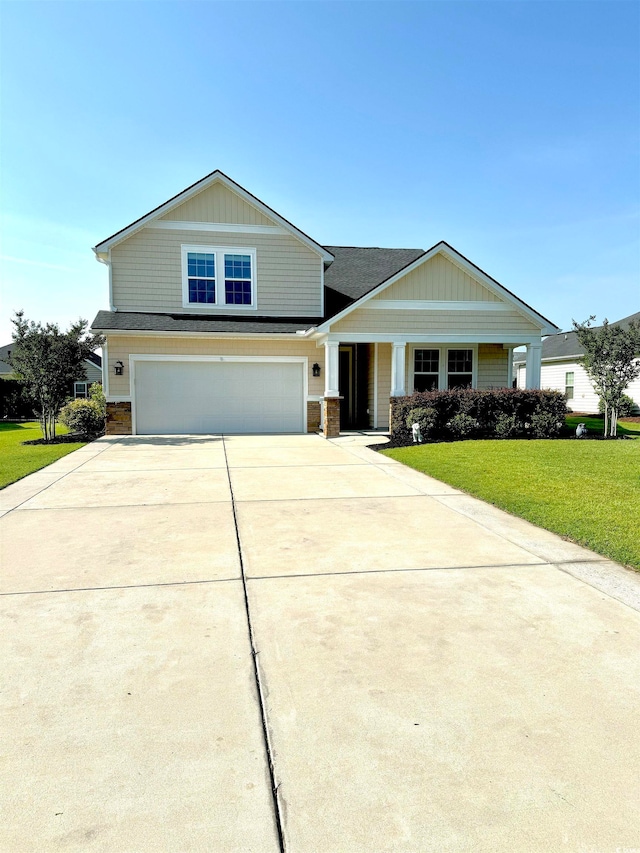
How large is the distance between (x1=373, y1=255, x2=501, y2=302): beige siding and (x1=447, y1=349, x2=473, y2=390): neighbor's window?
2471 mm

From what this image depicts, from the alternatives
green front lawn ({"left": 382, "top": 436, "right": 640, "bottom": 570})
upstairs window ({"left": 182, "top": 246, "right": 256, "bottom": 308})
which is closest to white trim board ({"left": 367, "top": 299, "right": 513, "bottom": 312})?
upstairs window ({"left": 182, "top": 246, "right": 256, "bottom": 308})

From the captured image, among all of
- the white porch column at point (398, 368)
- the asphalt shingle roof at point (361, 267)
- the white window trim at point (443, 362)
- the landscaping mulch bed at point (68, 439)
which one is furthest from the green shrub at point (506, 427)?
the landscaping mulch bed at point (68, 439)

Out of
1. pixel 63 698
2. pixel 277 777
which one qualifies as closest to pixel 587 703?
pixel 277 777

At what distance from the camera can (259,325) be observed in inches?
633

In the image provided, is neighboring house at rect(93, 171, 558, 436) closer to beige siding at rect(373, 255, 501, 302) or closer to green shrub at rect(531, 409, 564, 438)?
beige siding at rect(373, 255, 501, 302)

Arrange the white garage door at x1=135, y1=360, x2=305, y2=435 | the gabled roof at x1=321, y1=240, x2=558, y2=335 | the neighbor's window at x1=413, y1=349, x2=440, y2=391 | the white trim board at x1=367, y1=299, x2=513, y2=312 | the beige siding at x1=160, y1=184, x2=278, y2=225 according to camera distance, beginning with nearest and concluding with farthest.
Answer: the gabled roof at x1=321, y1=240, x2=558, y2=335 < the white trim board at x1=367, y1=299, x2=513, y2=312 < the white garage door at x1=135, y1=360, x2=305, y2=435 < the beige siding at x1=160, y1=184, x2=278, y2=225 < the neighbor's window at x1=413, y1=349, x2=440, y2=391

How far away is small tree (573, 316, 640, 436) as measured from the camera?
563 inches

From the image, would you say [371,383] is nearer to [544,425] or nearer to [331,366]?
[331,366]

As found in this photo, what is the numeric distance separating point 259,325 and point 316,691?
14392 millimetres

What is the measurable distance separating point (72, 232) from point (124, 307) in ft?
8.84

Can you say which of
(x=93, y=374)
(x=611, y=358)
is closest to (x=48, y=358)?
(x=611, y=358)

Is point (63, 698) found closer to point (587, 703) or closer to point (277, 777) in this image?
point (277, 777)

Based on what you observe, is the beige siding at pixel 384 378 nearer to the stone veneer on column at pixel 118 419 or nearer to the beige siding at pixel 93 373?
the stone veneer on column at pixel 118 419

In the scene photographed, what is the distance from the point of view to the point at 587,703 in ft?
8.07
